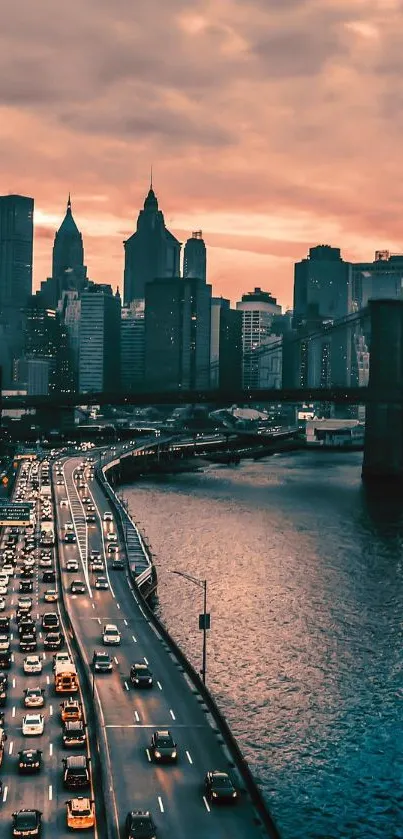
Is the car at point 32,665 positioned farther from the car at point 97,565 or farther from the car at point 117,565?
the car at point 117,565

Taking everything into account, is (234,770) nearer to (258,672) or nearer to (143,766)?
(143,766)

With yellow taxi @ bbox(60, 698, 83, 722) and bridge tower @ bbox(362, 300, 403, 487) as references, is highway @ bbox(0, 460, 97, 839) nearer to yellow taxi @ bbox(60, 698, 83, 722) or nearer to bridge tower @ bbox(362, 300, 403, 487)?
yellow taxi @ bbox(60, 698, 83, 722)

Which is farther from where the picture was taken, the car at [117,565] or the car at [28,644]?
the car at [117,565]

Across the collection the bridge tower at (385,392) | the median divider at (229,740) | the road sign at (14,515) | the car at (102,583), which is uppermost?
the bridge tower at (385,392)

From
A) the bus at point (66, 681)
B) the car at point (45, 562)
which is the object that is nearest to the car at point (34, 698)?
the bus at point (66, 681)

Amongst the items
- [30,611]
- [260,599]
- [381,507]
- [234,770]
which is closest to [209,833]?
[234,770]

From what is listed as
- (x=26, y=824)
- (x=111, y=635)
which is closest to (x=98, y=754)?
(x=26, y=824)
